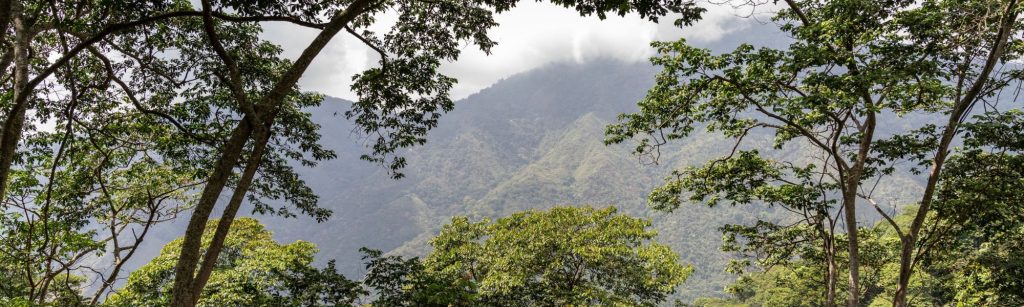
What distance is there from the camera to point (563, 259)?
18125mm

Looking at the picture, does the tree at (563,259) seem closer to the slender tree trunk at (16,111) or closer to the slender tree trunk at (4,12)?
the slender tree trunk at (16,111)

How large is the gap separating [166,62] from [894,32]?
38.4 ft

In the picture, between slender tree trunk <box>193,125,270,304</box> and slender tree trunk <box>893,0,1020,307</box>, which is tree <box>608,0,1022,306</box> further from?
slender tree trunk <box>193,125,270,304</box>

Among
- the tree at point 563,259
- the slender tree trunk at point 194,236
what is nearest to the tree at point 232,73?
the slender tree trunk at point 194,236

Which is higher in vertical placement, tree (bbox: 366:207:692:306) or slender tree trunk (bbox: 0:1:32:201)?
tree (bbox: 366:207:692:306)

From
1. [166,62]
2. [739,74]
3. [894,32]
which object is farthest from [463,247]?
[894,32]

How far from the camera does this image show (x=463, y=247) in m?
18.8

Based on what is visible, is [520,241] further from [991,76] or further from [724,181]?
[991,76]

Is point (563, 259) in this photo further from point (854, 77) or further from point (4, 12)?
point (4, 12)

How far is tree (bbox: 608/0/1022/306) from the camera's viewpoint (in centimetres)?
720

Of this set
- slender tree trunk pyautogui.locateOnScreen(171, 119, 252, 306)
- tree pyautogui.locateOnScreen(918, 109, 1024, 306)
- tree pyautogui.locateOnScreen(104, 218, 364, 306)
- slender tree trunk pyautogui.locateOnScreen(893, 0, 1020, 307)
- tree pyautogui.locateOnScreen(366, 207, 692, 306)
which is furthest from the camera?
tree pyautogui.locateOnScreen(366, 207, 692, 306)

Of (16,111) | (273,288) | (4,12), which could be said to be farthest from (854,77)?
(273,288)

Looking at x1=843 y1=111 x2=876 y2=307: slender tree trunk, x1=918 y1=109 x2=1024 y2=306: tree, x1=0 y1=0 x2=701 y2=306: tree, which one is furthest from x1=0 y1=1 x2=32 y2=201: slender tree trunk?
x1=918 y1=109 x2=1024 y2=306: tree

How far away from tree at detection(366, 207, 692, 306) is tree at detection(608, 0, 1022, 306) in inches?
296
